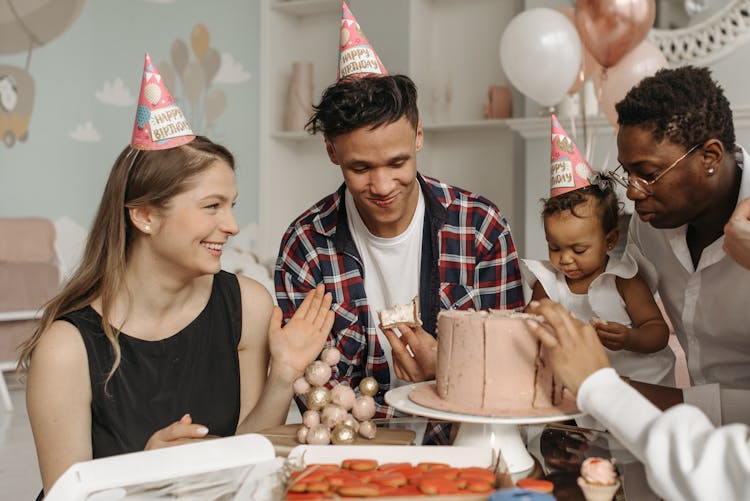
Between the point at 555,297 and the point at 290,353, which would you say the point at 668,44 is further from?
the point at 290,353

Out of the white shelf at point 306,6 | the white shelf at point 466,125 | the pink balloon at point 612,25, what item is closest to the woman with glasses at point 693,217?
the pink balloon at point 612,25

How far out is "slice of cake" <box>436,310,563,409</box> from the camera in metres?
1.25

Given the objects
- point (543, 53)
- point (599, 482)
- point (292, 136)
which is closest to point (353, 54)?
point (599, 482)

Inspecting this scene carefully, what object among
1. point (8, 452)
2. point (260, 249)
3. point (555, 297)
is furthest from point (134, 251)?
point (260, 249)

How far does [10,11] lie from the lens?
469 centimetres

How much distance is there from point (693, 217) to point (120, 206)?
1.17 metres

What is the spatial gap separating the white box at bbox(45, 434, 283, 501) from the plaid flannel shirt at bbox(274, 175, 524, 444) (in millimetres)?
804

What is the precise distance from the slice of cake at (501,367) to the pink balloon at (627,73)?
2464 millimetres

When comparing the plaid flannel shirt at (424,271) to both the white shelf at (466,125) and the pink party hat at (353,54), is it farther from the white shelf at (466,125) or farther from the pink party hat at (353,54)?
the white shelf at (466,125)

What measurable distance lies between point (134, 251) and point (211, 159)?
0.25 m

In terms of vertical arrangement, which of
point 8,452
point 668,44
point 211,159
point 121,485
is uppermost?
point 668,44

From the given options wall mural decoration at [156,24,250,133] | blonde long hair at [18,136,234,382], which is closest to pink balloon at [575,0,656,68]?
blonde long hair at [18,136,234,382]

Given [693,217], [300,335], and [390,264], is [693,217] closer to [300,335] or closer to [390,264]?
[390,264]

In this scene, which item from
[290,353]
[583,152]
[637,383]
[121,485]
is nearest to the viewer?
[121,485]
